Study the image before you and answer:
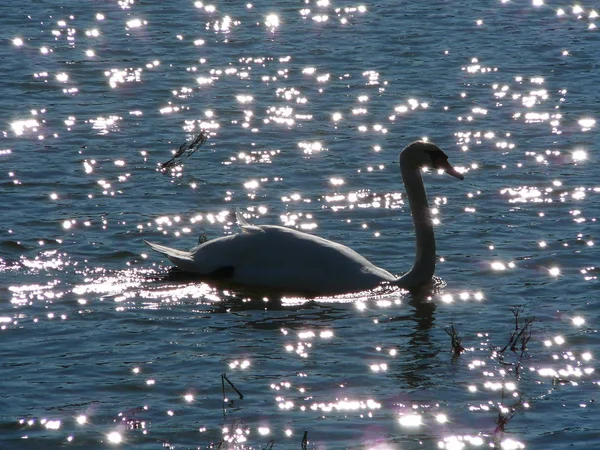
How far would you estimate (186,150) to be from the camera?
47.0 ft

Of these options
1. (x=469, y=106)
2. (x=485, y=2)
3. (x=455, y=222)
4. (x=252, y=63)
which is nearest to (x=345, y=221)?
(x=455, y=222)

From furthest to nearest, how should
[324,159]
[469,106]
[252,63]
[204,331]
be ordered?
[252,63], [469,106], [324,159], [204,331]

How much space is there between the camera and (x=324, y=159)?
558 inches

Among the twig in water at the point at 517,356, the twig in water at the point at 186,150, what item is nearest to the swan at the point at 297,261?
the twig in water at the point at 517,356

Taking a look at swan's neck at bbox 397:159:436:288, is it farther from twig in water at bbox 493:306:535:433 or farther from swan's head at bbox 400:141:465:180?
twig in water at bbox 493:306:535:433

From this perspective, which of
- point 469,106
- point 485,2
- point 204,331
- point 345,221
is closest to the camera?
point 204,331

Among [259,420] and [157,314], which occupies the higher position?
[157,314]

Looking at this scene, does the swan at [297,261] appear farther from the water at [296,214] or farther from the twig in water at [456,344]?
the twig in water at [456,344]

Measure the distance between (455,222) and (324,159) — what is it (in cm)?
222

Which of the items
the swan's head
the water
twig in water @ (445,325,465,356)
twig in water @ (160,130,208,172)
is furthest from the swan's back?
twig in water @ (160,130,208,172)

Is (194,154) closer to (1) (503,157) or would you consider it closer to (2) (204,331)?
(1) (503,157)

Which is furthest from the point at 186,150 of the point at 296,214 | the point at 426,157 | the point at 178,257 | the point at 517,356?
the point at 517,356

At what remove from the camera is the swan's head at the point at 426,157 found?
36.5 feet

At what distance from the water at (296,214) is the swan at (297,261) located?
0.16 meters
